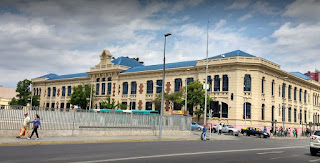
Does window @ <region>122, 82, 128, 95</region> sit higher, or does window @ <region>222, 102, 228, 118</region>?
window @ <region>122, 82, 128, 95</region>

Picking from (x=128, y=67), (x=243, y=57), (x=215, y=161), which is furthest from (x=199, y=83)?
(x=215, y=161)

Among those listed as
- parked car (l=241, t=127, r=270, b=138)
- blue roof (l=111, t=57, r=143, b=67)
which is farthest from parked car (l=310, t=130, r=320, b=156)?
blue roof (l=111, t=57, r=143, b=67)

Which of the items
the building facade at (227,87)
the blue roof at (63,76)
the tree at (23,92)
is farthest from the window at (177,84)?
the tree at (23,92)

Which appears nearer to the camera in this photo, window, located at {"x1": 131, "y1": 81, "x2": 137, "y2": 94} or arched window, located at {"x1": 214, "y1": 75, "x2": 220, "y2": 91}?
arched window, located at {"x1": 214, "y1": 75, "x2": 220, "y2": 91}

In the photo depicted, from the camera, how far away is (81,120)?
26.2m

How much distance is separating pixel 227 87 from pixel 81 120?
37.0m

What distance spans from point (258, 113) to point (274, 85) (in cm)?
834

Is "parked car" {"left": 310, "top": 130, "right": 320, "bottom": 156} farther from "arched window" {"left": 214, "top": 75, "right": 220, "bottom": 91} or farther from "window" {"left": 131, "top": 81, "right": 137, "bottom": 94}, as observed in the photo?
"window" {"left": 131, "top": 81, "right": 137, "bottom": 94}

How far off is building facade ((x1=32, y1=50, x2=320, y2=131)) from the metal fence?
574 inches

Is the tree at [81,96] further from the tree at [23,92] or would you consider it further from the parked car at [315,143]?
the parked car at [315,143]

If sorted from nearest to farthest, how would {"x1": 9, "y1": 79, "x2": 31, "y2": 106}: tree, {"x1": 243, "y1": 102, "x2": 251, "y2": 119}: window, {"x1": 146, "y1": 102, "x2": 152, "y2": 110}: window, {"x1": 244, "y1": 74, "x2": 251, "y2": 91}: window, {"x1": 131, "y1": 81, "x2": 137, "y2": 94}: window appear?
{"x1": 243, "y1": 102, "x2": 251, "y2": 119}: window
{"x1": 244, "y1": 74, "x2": 251, "y2": 91}: window
{"x1": 146, "y1": 102, "x2": 152, "y2": 110}: window
{"x1": 131, "y1": 81, "x2": 137, "y2": 94}: window
{"x1": 9, "y1": 79, "x2": 31, "y2": 106}: tree

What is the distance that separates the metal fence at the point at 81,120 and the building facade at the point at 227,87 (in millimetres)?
14568

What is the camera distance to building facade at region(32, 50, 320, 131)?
56.6 meters

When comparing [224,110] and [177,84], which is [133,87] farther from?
[224,110]
